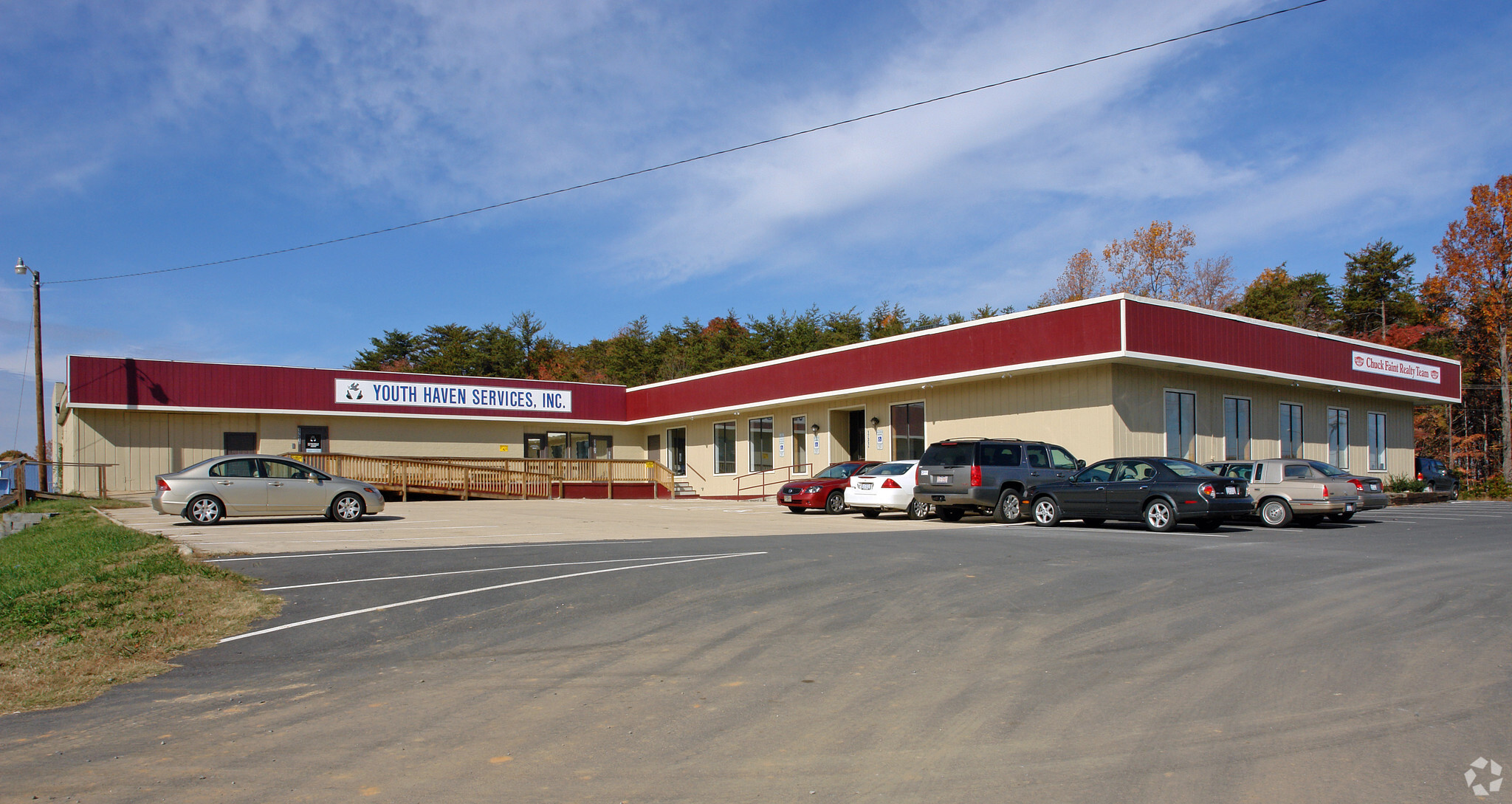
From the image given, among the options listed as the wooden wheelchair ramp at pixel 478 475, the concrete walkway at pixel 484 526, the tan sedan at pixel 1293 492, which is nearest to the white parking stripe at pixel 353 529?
the concrete walkway at pixel 484 526

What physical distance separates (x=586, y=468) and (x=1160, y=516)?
23628 millimetres

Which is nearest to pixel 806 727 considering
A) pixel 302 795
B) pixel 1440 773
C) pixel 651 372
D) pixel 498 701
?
pixel 498 701

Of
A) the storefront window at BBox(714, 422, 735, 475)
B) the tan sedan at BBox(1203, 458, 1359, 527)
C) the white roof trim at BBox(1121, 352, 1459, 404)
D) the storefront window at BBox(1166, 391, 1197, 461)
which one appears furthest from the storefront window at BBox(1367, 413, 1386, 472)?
the storefront window at BBox(714, 422, 735, 475)

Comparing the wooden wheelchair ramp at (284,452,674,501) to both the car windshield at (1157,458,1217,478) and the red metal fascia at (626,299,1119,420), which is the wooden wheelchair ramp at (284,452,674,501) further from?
the car windshield at (1157,458,1217,478)

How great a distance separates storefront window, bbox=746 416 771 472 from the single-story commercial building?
69 millimetres

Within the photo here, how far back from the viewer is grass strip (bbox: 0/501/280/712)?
6559 mm

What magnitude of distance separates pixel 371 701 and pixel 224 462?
15.4 meters

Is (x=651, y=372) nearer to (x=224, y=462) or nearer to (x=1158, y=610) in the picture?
(x=224, y=462)

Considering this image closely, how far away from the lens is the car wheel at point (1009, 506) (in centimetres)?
2030

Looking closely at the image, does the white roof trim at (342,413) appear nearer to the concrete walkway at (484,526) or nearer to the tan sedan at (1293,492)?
the concrete walkway at (484,526)

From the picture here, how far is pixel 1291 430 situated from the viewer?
28672 millimetres

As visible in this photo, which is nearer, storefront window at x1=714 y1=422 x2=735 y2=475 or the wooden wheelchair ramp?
the wooden wheelchair ramp

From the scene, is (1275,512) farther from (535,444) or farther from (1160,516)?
(535,444)

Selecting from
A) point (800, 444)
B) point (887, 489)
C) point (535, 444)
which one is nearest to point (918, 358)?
point (887, 489)
